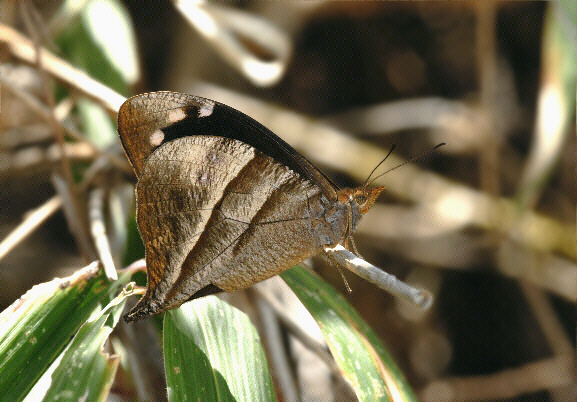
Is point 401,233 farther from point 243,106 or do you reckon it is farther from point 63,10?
point 63,10

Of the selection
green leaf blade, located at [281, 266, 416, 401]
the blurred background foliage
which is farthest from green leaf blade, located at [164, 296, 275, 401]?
the blurred background foliage

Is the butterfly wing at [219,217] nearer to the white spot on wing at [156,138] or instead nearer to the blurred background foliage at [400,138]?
the white spot on wing at [156,138]

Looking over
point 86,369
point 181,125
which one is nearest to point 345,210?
point 181,125

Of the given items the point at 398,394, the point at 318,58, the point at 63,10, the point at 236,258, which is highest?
the point at 318,58

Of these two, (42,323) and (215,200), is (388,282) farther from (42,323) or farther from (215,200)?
(42,323)

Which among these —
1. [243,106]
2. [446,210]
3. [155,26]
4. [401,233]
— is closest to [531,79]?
[446,210]
